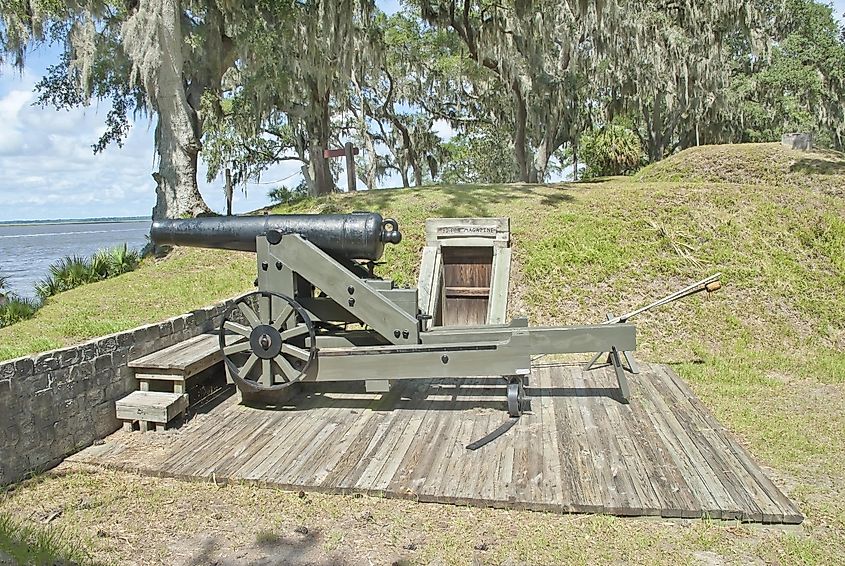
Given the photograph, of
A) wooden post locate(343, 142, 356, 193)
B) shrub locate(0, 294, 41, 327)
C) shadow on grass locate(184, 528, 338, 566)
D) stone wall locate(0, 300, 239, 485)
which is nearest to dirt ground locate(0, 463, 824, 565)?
shadow on grass locate(184, 528, 338, 566)

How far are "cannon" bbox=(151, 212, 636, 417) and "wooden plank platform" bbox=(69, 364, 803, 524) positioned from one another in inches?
12.4

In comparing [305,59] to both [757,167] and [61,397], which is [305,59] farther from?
[61,397]

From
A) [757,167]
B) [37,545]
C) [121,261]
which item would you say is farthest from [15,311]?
[757,167]

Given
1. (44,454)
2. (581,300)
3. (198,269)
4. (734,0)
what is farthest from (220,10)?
(734,0)

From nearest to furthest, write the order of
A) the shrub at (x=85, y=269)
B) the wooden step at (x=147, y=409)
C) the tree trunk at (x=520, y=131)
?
the wooden step at (x=147, y=409), the shrub at (x=85, y=269), the tree trunk at (x=520, y=131)

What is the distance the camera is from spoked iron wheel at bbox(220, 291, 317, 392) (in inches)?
184

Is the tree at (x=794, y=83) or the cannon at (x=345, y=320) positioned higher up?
the tree at (x=794, y=83)

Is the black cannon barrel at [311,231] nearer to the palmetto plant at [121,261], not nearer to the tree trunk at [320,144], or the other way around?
the palmetto plant at [121,261]

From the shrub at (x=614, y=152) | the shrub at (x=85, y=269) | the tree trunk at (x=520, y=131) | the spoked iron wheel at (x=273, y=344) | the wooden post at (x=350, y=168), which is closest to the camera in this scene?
the spoked iron wheel at (x=273, y=344)

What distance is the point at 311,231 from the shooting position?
481 centimetres

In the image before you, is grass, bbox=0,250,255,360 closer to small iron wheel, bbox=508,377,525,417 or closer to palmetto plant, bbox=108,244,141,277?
palmetto plant, bbox=108,244,141,277

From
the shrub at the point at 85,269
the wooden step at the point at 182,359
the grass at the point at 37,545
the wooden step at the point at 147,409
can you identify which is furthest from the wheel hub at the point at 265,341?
the shrub at the point at 85,269

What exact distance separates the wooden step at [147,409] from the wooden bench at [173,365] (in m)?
0.12

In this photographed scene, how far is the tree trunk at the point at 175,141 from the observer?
38.2ft
